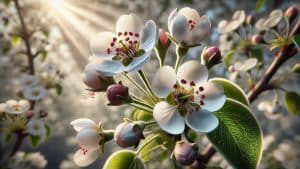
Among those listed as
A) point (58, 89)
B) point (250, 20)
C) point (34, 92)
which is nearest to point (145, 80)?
point (250, 20)

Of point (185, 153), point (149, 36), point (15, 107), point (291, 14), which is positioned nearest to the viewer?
point (185, 153)

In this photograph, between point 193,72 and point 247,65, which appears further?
point 247,65

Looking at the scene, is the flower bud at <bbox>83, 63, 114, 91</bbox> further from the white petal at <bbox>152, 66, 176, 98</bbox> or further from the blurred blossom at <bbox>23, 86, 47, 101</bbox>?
the blurred blossom at <bbox>23, 86, 47, 101</bbox>

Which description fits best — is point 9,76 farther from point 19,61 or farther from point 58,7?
point 58,7

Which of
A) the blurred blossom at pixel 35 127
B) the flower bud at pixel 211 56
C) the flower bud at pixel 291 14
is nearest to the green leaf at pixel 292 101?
the flower bud at pixel 291 14

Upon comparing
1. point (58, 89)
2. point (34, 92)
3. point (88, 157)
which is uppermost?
point (88, 157)

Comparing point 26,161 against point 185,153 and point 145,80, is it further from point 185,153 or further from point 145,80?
point 185,153
